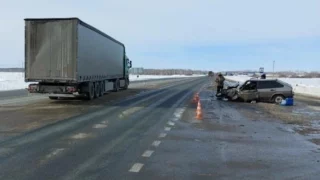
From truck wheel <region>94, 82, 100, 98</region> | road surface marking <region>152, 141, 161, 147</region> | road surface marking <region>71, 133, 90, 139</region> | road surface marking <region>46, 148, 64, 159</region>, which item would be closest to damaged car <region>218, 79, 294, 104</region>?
truck wheel <region>94, 82, 100, 98</region>

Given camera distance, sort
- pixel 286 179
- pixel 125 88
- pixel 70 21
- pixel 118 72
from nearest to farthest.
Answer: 1. pixel 286 179
2. pixel 70 21
3. pixel 118 72
4. pixel 125 88

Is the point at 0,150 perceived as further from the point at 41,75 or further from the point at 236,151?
the point at 41,75

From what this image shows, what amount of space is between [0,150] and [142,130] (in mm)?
4481

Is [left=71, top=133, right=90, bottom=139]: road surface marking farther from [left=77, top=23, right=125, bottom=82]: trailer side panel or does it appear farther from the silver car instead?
the silver car

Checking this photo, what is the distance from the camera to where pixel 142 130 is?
12359 millimetres

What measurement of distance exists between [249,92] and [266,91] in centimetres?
99

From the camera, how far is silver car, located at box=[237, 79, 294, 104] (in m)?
25.3

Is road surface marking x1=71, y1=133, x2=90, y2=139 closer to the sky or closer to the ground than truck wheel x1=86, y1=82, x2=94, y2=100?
closer to the ground

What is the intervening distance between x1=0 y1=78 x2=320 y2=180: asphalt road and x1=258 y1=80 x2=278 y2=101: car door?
1128 centimetres

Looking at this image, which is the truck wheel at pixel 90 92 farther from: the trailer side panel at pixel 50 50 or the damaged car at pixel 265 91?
the damaged car at pixel 265 91

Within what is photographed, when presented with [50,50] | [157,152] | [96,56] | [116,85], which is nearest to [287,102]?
[96,56]

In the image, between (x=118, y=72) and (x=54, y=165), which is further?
(x=118, y=72)

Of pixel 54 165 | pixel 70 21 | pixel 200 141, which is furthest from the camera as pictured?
pixel 70 21

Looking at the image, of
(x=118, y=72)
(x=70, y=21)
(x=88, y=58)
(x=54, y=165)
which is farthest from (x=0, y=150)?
(x=118, y=72)
